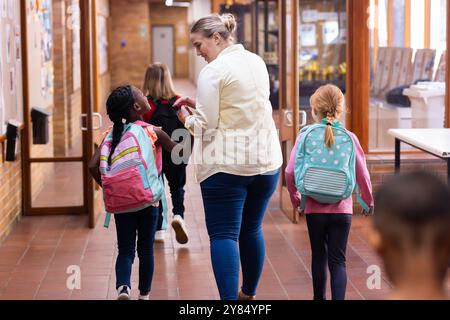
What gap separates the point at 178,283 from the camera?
4.97 m

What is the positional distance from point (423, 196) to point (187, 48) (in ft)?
111

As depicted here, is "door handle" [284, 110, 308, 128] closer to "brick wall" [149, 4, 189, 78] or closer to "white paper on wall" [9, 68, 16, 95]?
"white paper on wall" [9, 68, 16, 95]

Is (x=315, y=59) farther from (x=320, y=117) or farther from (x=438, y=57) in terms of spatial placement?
(x=320, y=117)

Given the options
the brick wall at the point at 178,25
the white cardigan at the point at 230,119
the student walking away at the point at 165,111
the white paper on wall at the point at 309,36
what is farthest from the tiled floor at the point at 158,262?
the brick wall at the point at 178,25

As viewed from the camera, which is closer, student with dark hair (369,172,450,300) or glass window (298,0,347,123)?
student with dark hair (369,172,450,300)

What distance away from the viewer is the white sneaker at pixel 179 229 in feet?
19.4

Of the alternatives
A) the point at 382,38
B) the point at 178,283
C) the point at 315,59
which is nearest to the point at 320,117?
the point at 178,283

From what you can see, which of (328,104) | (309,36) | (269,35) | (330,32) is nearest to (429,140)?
(328,104)

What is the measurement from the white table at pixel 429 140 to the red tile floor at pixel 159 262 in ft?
2.59

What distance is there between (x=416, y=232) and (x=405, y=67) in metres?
6.07

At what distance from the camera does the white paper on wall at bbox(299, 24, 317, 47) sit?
14.1m

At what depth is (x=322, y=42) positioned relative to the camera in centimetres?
1393

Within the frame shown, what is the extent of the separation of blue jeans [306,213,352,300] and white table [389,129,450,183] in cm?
121

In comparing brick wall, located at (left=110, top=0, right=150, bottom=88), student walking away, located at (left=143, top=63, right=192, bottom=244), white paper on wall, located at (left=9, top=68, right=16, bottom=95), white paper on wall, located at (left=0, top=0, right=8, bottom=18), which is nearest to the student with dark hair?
student walking away, located at (left=143, top=63, right=192, bottom=244)
